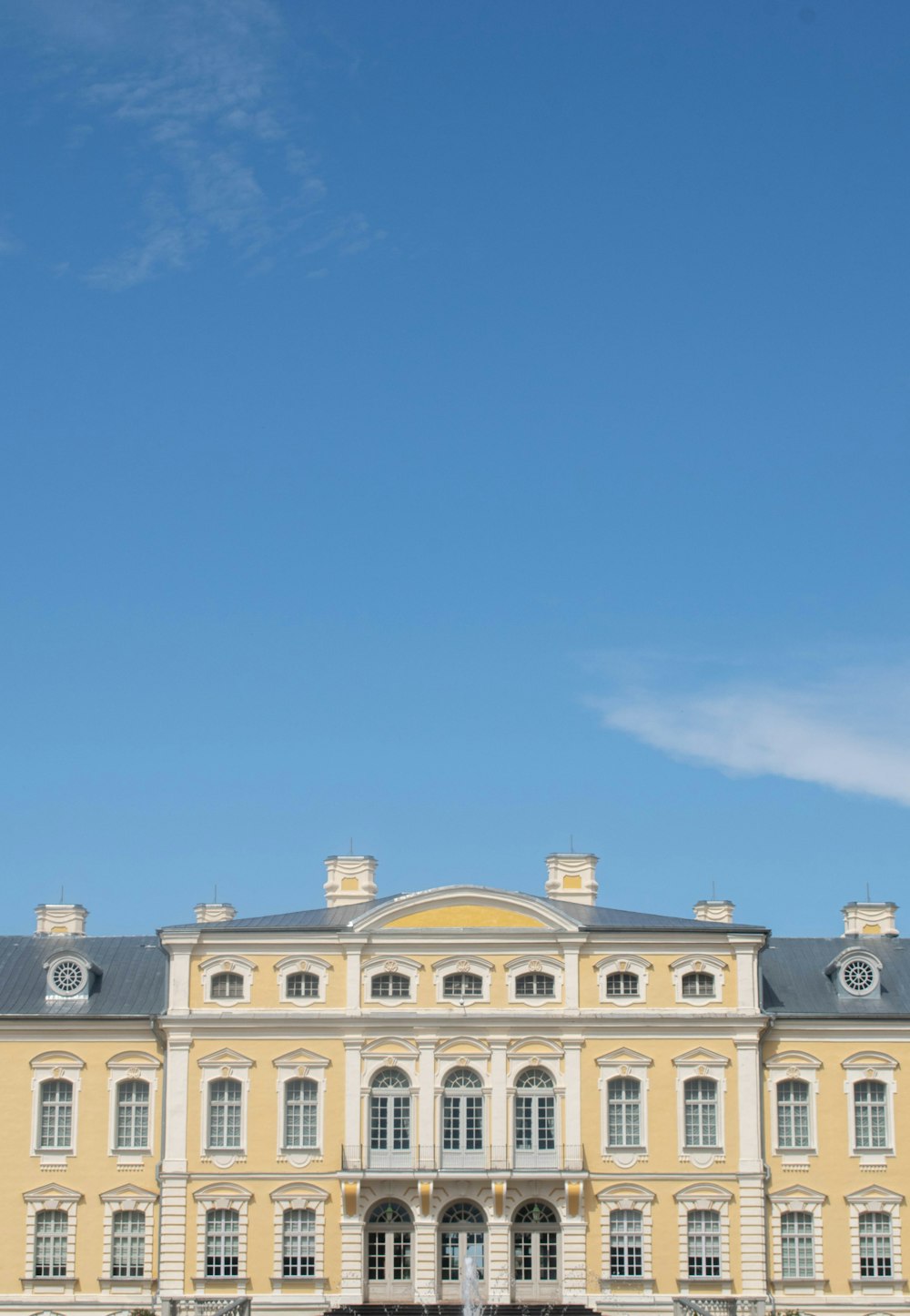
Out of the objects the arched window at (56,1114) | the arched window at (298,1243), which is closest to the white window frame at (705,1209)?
the arched window at (298,1243)

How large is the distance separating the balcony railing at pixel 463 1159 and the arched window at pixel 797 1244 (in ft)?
19.8

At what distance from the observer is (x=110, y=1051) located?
57.8m

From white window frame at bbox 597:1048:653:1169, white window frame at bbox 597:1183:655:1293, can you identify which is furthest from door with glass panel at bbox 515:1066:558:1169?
white window frame at bbox 597:1183:655:1293

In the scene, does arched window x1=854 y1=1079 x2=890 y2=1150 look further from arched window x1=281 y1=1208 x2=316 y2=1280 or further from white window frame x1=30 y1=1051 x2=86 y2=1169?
white window frame x1=30 y1=1051 x2=86 y2=1169

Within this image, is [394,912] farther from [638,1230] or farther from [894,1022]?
[894,1022]

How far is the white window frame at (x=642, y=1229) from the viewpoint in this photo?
182 ft

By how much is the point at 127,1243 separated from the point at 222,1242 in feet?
9.17

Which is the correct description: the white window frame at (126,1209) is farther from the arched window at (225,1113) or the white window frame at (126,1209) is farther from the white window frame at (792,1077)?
the white window frame at (792,1077)

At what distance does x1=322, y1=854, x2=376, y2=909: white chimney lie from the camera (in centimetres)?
6241

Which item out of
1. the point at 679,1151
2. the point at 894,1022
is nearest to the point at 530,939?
the point at 679,1151

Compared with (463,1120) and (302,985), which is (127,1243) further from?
(463,1120)

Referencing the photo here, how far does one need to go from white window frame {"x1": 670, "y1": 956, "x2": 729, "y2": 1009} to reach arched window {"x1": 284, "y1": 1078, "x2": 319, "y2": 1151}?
420 inches

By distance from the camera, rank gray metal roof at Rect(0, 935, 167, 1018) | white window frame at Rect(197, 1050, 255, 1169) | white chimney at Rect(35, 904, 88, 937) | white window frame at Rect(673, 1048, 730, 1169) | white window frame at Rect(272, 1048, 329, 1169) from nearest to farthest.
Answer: white window frame at Rect(673, 1048, 730, 1169) < white window frame at Rect(197, 1050, 255, 1169) < white window frame at Rect(272, 1048, 329, 1169) < gray metal roof at Rect(0, 935, 167, 1018) < white chimney at Rect(35, 904, 88, 937)

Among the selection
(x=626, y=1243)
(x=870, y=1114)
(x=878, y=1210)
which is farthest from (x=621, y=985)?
(x=878, y=1210)
